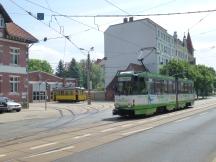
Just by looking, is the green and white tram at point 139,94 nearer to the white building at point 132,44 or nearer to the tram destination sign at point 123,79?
the tram destination sign at point 123,79

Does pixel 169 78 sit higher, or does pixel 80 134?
pixel 169 78

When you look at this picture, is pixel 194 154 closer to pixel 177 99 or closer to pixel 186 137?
pixel 186 137

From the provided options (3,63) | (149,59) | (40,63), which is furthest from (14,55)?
(40,63)

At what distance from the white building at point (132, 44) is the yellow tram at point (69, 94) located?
19412 mm

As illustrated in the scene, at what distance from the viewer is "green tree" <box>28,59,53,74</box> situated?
13238cm

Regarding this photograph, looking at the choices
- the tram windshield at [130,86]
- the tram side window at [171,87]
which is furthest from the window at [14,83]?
the tram windshield at [130,86]

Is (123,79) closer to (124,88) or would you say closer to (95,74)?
(124,88)

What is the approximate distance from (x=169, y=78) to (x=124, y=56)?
194 ft

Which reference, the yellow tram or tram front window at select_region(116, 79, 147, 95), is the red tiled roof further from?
the yellow tram

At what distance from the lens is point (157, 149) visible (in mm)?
13414

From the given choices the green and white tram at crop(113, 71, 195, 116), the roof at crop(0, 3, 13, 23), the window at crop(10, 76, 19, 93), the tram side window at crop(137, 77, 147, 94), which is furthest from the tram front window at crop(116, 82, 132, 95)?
the roof at crop(0, 3, 13, 23)

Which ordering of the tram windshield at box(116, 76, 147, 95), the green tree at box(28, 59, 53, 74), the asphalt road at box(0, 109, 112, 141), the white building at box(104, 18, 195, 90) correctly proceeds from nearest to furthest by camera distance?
1. the asphalt road at box(0, 109, 112, 141)
2. the tram windshield at box(116, 76, 147, 95)
3. the white building at box(104, 18, 195, 90)
4. the green tree at box(28, 59, 53, 74)

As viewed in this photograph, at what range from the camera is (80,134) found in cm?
1795

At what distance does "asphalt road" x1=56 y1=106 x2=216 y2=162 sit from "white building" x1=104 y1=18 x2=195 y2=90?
70.9m
